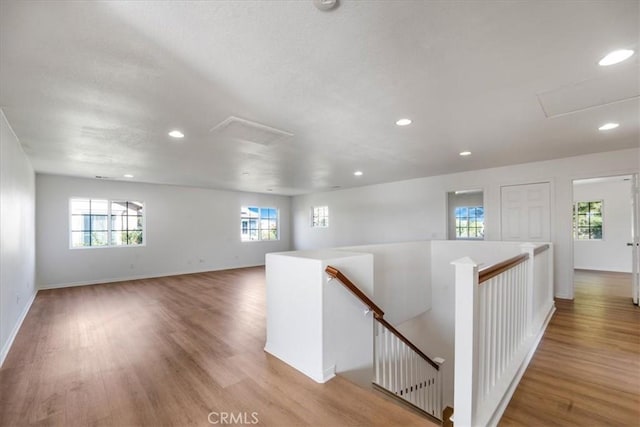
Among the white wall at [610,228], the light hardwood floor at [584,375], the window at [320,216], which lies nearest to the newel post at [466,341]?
the light hardwood floor at [584,375]

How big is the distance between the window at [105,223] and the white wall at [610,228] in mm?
12043

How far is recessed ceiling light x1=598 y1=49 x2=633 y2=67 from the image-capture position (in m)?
1.85

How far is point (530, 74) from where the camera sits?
2.12 meters

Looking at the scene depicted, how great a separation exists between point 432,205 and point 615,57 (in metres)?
4.77

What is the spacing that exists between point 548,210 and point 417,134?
3.36 meters

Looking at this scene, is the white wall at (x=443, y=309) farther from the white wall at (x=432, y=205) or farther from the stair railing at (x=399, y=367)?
the white wall at (x=432, y=205)

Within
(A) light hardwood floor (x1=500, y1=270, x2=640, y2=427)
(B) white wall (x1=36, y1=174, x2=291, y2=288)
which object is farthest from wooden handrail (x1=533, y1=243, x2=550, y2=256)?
(B) white wall (x1=36, y1=174, x2=291, y2=288)

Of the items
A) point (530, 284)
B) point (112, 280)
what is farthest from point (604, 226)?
point (112, 280)

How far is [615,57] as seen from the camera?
1910mm

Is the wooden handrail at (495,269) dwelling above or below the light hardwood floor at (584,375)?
above

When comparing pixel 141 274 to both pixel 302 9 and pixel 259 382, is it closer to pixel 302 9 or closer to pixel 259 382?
pixel 259 382

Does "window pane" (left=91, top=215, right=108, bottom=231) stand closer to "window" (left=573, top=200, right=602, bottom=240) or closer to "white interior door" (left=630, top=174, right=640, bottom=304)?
"white interior door" (left=630, top=174, right=640, bottom=304)

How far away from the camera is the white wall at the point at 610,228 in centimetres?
717

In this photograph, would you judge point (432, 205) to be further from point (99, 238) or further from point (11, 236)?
point (99, 238)
